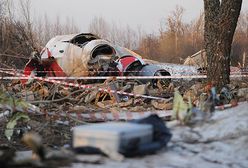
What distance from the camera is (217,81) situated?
8.95m

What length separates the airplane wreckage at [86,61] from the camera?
13152 millimetres

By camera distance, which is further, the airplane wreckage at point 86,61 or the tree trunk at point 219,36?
the airplane wreckage at point 86,61

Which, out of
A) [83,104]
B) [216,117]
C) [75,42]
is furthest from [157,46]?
[216,117]

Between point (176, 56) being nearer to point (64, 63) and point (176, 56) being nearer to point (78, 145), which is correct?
point (64, 63)

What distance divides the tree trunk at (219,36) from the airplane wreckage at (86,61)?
13.1 feet

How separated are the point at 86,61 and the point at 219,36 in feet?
17.5

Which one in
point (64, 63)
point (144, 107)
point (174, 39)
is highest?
point (174, 39)

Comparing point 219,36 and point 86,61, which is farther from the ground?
point 219,36

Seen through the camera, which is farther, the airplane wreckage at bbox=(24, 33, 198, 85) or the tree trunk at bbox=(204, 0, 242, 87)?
the airplane wreckage at bbox=(24, 33, 198, 85)

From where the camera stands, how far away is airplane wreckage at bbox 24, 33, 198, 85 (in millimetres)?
13152

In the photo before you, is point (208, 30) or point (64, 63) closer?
point (208, 30)

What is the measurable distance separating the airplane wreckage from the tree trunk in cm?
400

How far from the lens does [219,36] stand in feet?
29.1

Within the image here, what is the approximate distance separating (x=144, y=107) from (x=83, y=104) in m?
1.72
